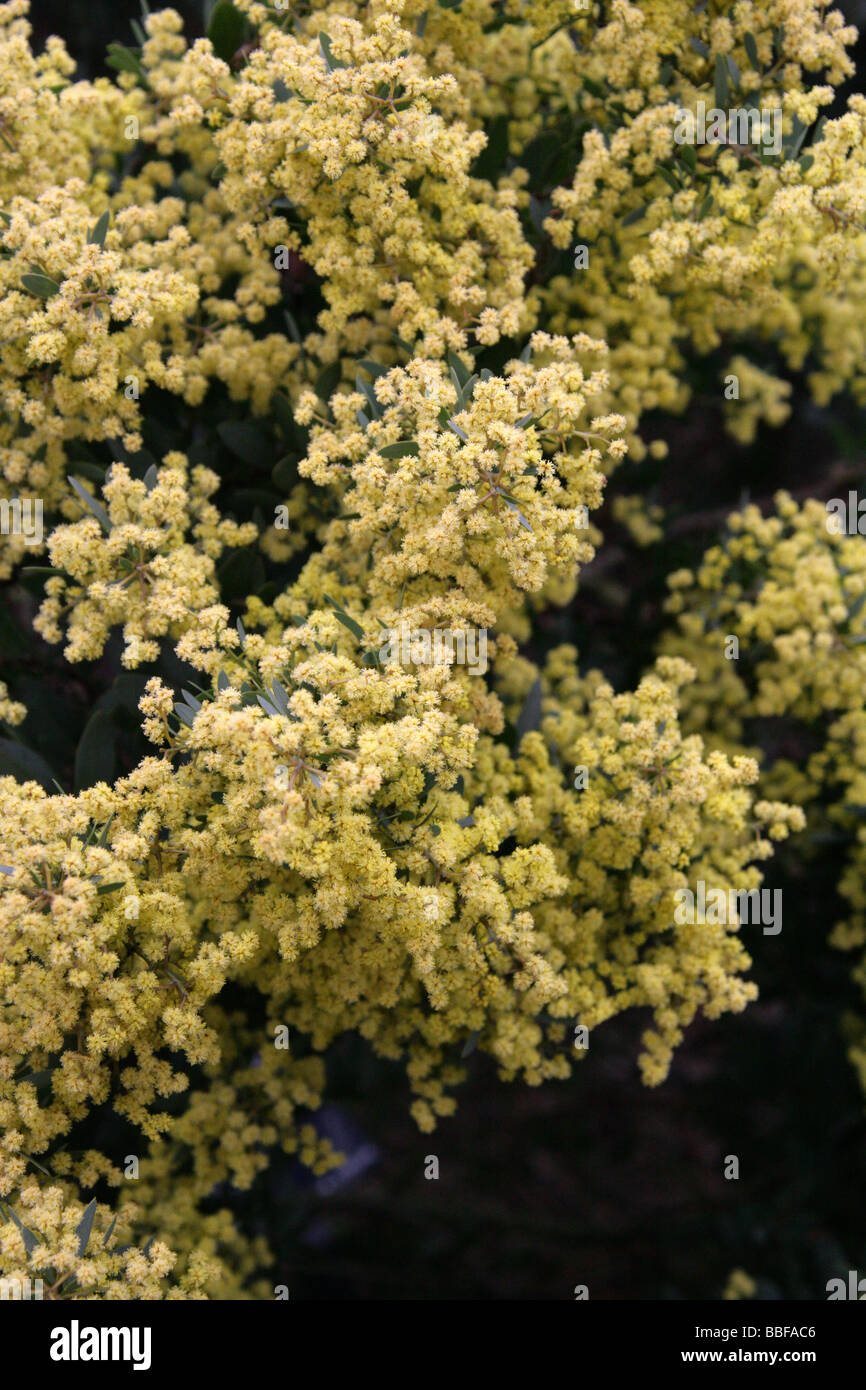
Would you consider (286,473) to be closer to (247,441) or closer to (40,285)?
(247,441)

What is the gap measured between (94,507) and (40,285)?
1.78 ft

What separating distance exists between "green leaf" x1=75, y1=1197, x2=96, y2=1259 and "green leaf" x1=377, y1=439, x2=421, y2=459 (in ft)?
5.99

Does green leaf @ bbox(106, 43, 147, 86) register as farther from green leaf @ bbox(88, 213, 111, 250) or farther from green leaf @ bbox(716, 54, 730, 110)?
green leaf @ bbox(716, 54, 730, 110)

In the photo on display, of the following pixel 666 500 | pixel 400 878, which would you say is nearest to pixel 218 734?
pixel 400 878

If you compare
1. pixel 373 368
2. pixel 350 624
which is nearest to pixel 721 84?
pixel 373 368

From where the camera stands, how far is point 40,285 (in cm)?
274

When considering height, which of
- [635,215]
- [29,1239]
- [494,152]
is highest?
[494,152]

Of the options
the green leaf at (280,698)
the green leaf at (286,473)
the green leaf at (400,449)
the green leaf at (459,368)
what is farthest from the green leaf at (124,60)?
the green leaf at (280,698)

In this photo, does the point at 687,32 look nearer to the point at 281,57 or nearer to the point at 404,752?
the point at 281,57

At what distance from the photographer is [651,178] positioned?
3193mm

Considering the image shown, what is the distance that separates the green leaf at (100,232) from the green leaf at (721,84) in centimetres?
166

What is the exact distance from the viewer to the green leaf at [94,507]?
9.41 feet

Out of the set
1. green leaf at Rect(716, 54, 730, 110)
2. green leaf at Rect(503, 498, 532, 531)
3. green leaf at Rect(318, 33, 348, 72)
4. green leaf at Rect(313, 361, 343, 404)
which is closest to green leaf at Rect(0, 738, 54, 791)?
green leaf at Rect(313, 361, 343, 404)

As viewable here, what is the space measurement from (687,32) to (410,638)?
6.44 ft
